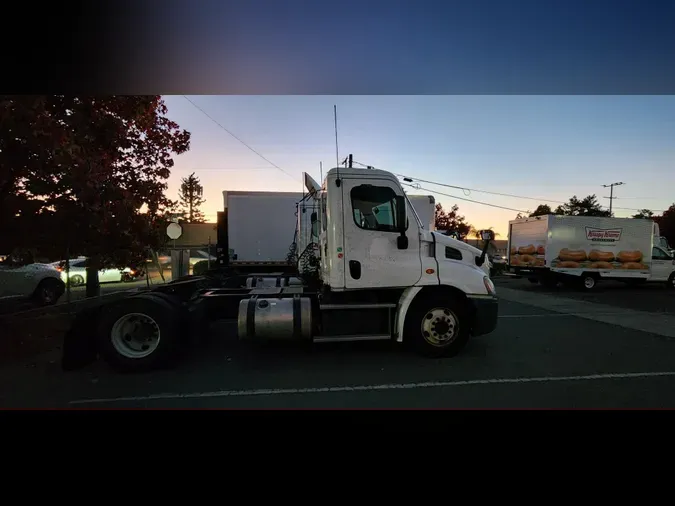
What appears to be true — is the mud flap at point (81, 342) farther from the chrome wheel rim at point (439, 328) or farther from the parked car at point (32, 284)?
the parked car at point (32, 284)

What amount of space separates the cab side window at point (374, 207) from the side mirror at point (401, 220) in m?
0.06

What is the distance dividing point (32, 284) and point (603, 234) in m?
19.9

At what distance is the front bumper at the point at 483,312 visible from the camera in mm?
6004

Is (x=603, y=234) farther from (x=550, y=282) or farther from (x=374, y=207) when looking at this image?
(x=374, y=207)

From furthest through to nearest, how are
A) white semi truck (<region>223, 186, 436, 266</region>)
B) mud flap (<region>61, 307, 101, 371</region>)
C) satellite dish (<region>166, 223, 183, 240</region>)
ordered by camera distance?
1. white semi truck (<region>223, 186, 436, 266</region>)
2. satellite dish (<region>166, 223, 183, 240</region>)
3. mud flap (<region>61, 307, 101, 371</region>)

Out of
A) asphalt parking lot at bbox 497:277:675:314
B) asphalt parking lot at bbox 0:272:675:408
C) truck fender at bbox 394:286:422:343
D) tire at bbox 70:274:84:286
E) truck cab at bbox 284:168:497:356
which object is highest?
truck cab at bbox 284:168:497:356

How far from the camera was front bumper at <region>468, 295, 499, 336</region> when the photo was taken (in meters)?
6.00

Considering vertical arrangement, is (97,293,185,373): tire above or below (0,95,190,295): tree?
below

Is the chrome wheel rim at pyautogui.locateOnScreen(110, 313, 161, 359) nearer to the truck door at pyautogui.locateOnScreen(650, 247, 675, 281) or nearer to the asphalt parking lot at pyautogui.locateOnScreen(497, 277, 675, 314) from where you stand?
the asphalt parking lot at pyautogui.locateOnScreen(497, 277, 675, 314)

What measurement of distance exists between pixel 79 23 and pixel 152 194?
479 cm

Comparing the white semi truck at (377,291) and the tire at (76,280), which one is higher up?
the white semi truck at (377,291)

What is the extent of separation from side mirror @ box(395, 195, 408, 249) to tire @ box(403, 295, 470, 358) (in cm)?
89

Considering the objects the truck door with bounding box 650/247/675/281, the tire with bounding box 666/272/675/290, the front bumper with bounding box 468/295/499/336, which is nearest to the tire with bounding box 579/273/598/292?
the truck door with bounding box 650/247/675/281

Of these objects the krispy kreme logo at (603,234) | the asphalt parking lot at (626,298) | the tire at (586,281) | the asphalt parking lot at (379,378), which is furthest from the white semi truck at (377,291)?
the krispy kreme logo at (603,234)
